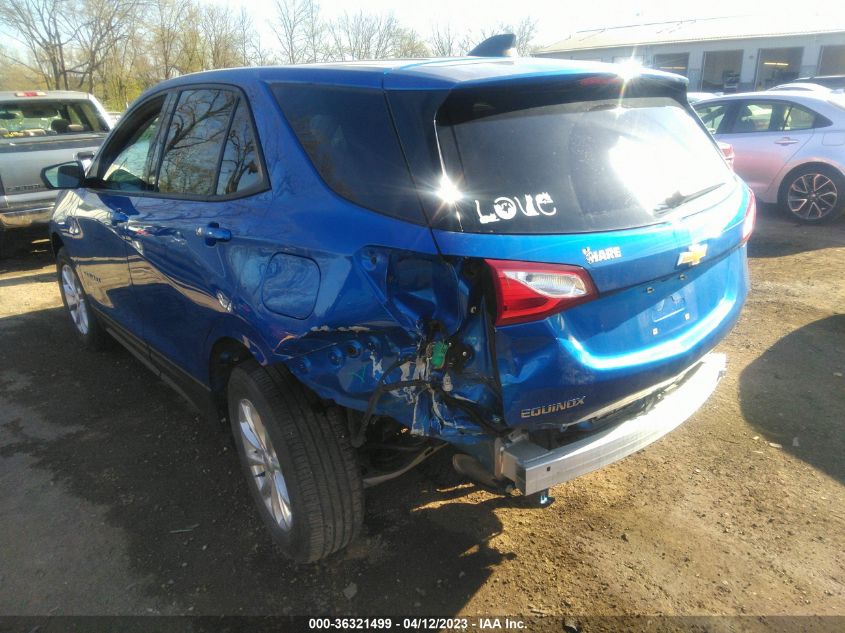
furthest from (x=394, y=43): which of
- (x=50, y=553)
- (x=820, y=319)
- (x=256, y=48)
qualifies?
(x=50, y=553)

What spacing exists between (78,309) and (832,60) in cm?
3263

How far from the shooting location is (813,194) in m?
8.24

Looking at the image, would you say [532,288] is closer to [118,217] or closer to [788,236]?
[118,217]

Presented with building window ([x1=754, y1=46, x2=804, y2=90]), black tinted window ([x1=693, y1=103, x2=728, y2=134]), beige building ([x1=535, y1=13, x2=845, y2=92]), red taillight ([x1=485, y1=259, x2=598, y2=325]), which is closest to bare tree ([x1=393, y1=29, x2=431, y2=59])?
beige building ([x1=535, y1=13, x2=845, y2=92])

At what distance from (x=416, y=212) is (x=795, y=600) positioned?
2.05 meters

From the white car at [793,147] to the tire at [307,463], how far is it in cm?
804

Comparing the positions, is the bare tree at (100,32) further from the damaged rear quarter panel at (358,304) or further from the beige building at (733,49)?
the damaged rear quarter panel at (358,304)

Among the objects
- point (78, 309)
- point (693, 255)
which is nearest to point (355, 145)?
point (693, 255)

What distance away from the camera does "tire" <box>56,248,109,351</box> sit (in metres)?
4.74

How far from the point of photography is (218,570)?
2.68m

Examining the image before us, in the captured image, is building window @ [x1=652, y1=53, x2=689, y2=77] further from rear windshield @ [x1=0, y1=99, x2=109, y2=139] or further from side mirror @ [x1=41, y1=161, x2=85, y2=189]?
side mirror @ [x1=41, y1=161, x2=85, y2=189]

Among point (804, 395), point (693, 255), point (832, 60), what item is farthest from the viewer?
point (832, 60)

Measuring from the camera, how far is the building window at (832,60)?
2736 cm

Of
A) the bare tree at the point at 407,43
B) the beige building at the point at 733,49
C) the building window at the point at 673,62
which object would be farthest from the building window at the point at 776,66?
the bare tree at the point at 407,43
